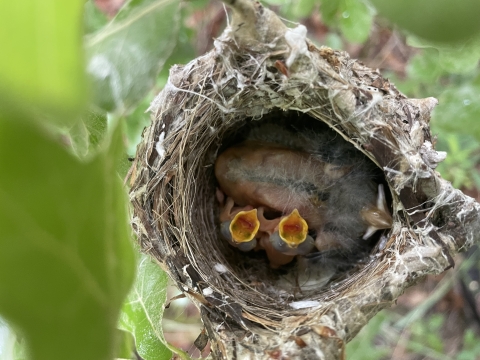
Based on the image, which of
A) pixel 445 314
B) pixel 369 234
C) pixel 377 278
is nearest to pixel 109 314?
pixel 377 278

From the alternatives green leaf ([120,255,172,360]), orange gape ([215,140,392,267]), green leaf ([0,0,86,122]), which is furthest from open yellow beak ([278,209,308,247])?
green leaf ([0,0,86,122])

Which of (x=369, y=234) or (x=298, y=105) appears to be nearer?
(x=298, y=105)

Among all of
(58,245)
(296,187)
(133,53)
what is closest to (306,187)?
(296,187)

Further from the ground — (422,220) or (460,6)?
(460,6)

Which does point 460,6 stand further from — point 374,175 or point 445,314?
point 445,314

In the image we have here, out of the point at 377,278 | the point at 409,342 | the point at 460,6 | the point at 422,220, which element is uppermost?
the point at 460,6

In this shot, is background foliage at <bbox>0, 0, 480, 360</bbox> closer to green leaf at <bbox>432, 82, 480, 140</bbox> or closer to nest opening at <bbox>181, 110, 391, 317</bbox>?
green leaf at <bbox>432, 82, 480, 140</bbox>
